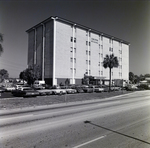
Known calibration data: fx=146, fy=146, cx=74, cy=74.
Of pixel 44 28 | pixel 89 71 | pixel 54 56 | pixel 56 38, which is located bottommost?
pixel 89 71

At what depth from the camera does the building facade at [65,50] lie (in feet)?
164

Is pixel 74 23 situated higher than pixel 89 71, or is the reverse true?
pixel 74 23

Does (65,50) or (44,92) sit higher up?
(65,50)

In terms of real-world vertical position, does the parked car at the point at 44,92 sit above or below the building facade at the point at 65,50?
below

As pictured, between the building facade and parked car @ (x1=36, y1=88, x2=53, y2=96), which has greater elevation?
the building facade

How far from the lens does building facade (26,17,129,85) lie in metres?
50.1

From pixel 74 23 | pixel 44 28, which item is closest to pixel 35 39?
pixel 44 28

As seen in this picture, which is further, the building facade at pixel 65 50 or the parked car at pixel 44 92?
the building facade at pixel 65 50

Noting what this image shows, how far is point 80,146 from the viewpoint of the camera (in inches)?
187

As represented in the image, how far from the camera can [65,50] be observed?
5228 centimetres

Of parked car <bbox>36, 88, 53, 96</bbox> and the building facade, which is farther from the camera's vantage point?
the building facade

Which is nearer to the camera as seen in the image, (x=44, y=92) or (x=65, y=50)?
(x=44, y=92)

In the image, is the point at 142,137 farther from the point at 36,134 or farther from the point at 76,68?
the point at 76,68

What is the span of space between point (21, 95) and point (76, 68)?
34646mm
